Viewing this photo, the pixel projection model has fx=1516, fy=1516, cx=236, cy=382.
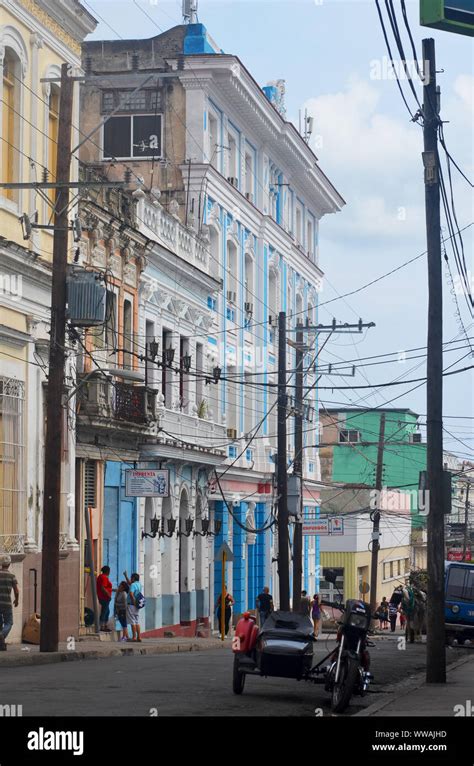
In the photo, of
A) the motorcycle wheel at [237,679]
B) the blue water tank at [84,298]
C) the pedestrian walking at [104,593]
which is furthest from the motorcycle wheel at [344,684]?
the pedestrian walking at [104,593]

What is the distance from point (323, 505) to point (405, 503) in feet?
32.3

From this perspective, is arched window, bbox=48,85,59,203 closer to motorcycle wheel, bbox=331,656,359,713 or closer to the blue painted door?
the blue painted door

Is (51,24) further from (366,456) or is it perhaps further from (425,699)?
(366,456)

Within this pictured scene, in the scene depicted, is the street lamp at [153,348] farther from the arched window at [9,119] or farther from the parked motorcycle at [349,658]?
the parked motorcycle at [349,658]

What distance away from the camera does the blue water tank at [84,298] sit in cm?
2575

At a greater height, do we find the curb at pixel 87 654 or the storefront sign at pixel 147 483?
the storefront sign at pixel 147 483

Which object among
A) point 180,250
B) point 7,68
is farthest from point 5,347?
point 180,250

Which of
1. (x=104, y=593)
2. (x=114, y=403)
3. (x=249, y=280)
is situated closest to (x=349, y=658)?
(x=104, y=593)

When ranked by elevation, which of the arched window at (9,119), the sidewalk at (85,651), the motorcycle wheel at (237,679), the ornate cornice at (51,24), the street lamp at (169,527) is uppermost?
the ornate cornice at (51,24)

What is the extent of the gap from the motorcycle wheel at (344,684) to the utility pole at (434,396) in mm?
4518

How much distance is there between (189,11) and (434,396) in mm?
30185

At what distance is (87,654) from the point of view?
25.6 m

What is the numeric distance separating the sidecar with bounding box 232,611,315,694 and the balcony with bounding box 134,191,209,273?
20.8 m

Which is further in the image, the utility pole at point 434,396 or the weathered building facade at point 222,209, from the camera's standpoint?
the weathered building facade at point 222,209
